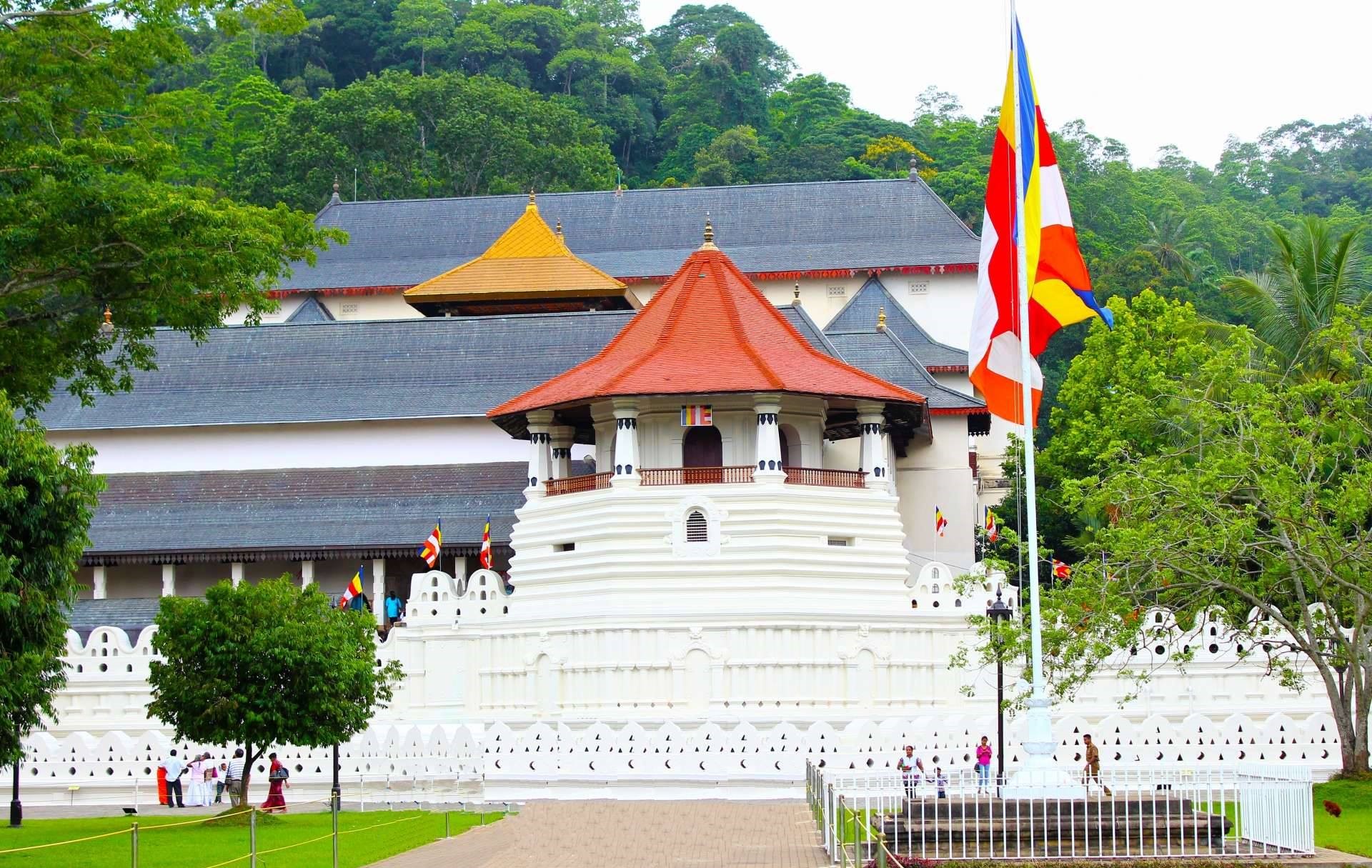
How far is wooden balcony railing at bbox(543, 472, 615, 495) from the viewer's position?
39906 mm

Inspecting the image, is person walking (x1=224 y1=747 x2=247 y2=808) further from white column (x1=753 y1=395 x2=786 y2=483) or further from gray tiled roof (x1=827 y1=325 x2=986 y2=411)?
gray tiled roof (x1=827 y1=325 x2=986 y2=411)

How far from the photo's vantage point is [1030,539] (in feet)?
77.9

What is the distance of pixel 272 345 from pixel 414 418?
5.36m

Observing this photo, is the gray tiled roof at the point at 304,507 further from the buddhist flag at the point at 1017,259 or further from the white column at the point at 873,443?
the buddhist flag at the point at 1017,259

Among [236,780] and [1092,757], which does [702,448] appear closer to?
[236,780]

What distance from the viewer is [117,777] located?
1355 inches

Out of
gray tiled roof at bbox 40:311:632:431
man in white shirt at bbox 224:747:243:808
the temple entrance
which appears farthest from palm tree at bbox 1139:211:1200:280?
man in white shirt at bbox 224:747:243:808

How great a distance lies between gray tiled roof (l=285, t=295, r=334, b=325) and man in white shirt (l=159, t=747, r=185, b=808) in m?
28.6

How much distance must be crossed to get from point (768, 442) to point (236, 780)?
12.0 meters

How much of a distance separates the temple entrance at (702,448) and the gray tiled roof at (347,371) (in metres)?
7.68

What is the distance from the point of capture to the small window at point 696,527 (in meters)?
38.7

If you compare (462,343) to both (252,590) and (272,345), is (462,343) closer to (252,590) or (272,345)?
(272,345)

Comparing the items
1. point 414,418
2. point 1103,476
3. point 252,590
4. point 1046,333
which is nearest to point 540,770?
point 252,590

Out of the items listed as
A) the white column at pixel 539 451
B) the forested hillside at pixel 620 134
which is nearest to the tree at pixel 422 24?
the forested hillside at pixel 620 134
